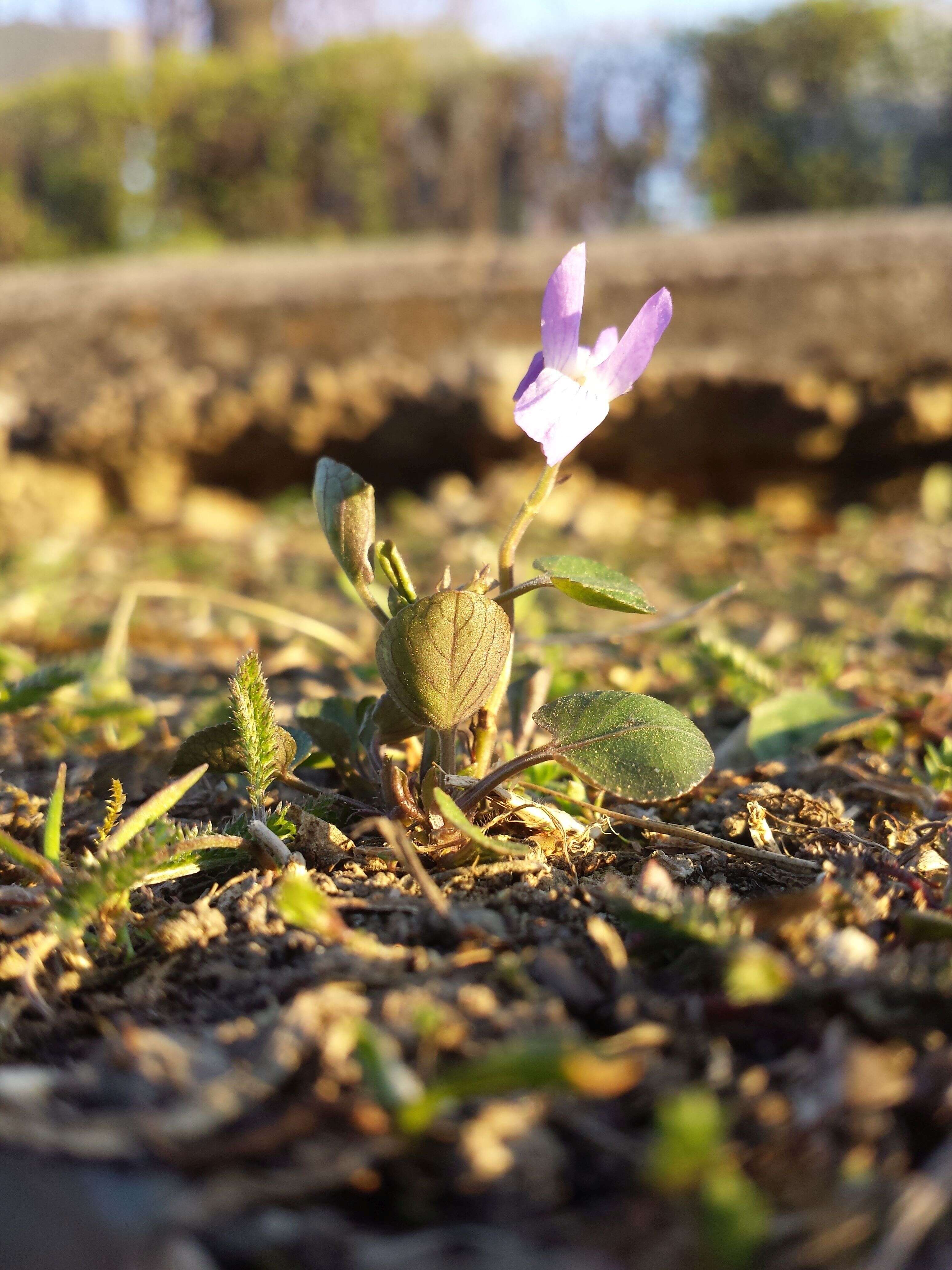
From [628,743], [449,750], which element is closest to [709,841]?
[628,743]

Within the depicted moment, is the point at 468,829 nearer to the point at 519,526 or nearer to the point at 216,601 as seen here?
the point at 519,526

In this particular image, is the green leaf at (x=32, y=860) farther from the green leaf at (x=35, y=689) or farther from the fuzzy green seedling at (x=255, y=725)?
the green leaf at (x=35, y=689)

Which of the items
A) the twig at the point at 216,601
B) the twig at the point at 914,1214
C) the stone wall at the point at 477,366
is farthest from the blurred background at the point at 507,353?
the twig at the point at 914,1214

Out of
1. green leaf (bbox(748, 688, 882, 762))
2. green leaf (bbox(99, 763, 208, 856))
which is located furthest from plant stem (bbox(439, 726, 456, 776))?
green leaf (bbox(748, 688, 882, 762))

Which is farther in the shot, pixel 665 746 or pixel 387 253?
pixel 387 253

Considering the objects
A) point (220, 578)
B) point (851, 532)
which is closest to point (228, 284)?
point (220, 578)

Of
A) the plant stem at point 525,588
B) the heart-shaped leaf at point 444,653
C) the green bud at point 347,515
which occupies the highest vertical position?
the green bud at point 347,515

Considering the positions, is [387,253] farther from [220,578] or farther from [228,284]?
[220,578]
